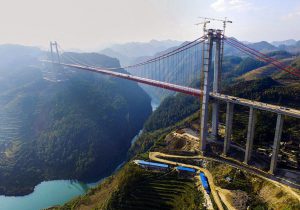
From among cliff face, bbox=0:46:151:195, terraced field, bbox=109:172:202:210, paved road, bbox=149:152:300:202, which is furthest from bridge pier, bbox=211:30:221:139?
cliff face, bbox=0:46:151:195

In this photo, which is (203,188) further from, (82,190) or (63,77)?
(63,77)

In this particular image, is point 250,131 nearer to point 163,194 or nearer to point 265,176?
point 265,176

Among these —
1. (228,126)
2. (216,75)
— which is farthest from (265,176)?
(216,75)

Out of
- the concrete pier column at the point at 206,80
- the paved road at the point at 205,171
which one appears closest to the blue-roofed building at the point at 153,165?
the paved road at the point at 205,171

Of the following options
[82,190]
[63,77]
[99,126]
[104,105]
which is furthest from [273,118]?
[63,77]

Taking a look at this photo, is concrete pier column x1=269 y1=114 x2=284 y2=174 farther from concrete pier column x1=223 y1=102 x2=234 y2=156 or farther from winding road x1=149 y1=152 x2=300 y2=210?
concrete pier column x1=223 y1=102 x2=234 y2=156

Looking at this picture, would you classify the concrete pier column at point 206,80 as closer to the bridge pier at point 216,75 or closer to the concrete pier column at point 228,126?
the bridge pier at point 216,75
